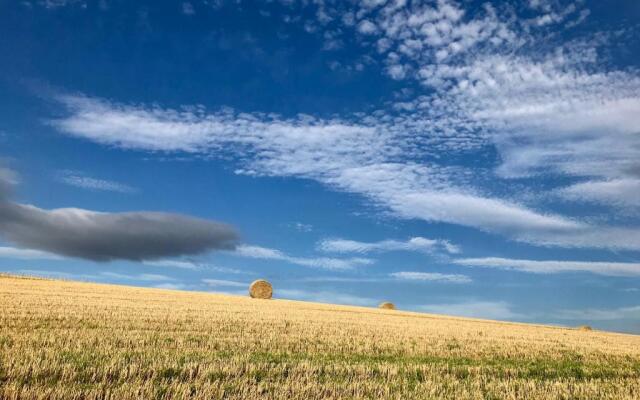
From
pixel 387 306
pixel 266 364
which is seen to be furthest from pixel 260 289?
pixel 266 364

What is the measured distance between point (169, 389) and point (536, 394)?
6176 mm

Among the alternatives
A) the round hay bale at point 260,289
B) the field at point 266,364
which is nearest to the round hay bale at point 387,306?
the round hay bale at point 260,289

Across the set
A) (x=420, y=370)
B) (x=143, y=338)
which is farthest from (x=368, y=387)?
(x=143, y=338)

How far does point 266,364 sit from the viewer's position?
9.95 m

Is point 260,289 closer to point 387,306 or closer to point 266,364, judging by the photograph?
point 387,306

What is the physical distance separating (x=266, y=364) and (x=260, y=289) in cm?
3839

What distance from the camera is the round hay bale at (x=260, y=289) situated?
1871 inches

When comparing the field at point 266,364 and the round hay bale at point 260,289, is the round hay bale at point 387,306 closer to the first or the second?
the round hay bale at point 260,289

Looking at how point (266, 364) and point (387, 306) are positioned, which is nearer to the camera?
point (266, 364)

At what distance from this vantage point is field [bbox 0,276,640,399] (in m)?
7.59

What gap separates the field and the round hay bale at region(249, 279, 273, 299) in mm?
29475

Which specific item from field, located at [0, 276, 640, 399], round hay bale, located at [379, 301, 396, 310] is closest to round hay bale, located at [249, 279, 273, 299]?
round hay bale, located at [379, 301, 396, 310]

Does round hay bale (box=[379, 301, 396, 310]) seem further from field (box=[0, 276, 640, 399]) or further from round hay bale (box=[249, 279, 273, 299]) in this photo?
field (box=[0, 276, 640, 399])

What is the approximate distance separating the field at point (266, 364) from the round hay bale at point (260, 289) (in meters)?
29.5
